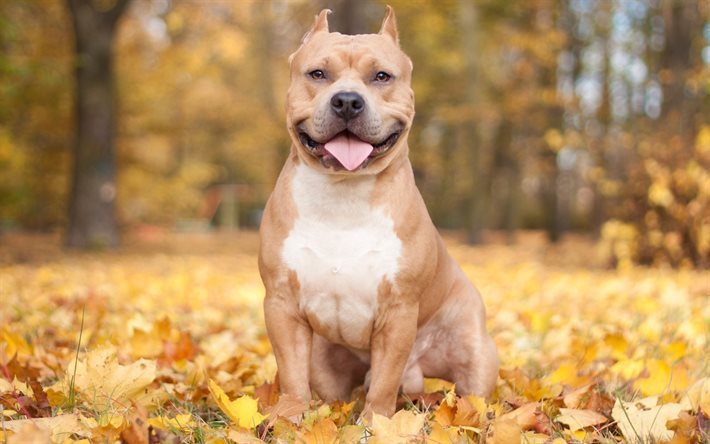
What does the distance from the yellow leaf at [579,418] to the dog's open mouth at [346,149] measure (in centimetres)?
101

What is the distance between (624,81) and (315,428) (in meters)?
20.1

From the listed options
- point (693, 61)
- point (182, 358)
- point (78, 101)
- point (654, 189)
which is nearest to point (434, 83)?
point (693, 61)

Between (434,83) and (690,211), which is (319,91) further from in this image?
(434,83)

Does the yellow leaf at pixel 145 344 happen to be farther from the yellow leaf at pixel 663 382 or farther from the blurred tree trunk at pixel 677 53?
the blurred tree trunk at pixel 677 53

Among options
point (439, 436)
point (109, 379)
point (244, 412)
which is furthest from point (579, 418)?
point (109, 379)

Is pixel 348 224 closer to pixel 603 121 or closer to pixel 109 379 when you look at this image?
pixel 109 379

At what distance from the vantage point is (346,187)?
2.53 meters

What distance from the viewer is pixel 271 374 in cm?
313

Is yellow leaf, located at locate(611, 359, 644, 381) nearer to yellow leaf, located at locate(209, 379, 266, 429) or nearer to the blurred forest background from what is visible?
yellow leaf, located at locate(209, 379, 266, 429)

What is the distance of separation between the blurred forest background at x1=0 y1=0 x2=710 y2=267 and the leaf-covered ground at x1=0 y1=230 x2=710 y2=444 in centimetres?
279

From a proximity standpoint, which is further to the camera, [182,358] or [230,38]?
[230,38]

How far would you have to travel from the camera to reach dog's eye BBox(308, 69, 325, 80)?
2.55 m

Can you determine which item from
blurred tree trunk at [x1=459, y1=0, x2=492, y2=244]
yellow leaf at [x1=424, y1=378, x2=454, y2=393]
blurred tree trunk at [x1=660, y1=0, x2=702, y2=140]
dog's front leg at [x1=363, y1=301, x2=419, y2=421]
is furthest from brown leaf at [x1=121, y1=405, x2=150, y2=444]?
blurred tree trunk at [x1=459, y1=0, x2=492, y2=244]

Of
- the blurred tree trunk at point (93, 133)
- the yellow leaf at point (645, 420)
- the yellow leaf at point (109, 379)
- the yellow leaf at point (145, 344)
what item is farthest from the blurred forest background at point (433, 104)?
the yellow leaf at point (645, 420)
